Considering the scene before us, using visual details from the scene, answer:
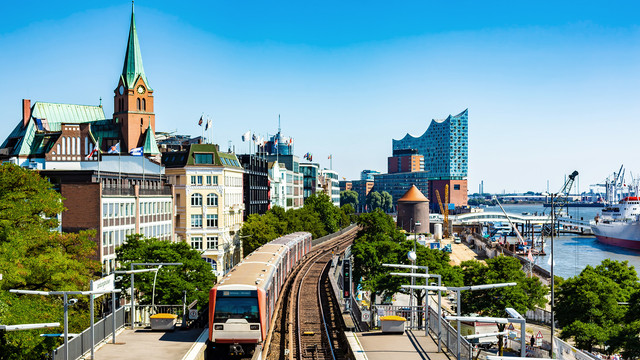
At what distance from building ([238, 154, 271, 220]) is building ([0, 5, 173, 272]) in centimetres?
1656

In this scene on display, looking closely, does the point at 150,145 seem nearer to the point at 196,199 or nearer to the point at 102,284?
the point at 196,199

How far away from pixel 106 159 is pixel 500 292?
55831 mm

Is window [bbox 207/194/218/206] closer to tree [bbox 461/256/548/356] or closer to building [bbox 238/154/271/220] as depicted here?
building [bbox 238/154/271/220]

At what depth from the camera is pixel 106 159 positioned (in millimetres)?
87688

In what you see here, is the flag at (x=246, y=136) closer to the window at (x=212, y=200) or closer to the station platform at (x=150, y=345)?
the window at (x=212, y=200)

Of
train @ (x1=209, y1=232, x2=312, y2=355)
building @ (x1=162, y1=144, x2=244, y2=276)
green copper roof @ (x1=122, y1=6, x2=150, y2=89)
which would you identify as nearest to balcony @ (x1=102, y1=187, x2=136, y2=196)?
building @ (x1=162, y1=144, x2=244, y2=276)

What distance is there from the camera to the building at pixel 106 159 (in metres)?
60.1

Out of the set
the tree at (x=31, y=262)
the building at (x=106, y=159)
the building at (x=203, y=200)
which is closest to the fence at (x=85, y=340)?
the tree at (x=31, y=262)

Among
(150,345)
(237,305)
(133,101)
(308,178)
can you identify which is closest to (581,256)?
(308,178)

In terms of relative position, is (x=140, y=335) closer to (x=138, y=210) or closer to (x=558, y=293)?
(x=558, y=293)

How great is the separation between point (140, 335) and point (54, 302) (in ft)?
19.2

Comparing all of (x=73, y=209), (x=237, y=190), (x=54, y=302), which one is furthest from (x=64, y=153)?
(x=54, y=302)

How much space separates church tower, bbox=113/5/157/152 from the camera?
110875 millimetres

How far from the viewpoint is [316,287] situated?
2640 inches
